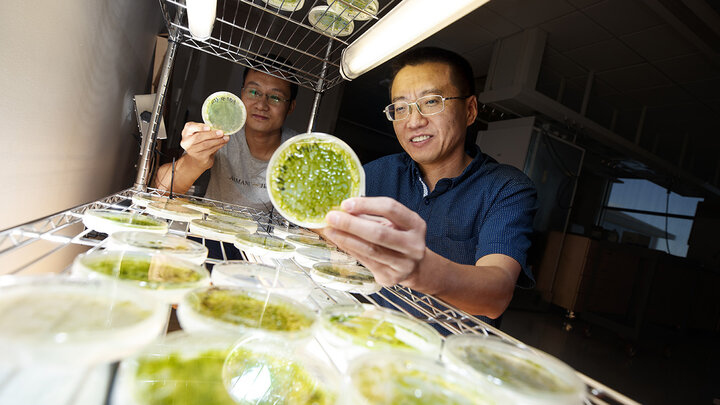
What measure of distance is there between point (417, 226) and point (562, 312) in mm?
6733

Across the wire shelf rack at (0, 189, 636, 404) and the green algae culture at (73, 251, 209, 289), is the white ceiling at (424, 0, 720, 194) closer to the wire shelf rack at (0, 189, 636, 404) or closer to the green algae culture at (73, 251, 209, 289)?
the wire shelf rack at (0, 189, 636, 404)

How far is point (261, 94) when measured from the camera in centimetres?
257

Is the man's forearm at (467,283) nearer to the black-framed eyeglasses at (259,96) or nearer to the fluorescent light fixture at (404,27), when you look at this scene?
the fluorescent light fixture at (404,27)

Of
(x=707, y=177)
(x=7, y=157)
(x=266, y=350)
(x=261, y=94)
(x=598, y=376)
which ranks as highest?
(x=707, y=177)

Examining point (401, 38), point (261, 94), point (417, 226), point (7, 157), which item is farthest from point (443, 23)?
point (261, 94)

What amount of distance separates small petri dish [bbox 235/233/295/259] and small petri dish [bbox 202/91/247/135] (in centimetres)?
80

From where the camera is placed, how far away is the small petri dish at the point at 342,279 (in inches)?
44.6

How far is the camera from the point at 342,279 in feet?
3.73

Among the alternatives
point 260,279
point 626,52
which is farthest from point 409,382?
point 626,52

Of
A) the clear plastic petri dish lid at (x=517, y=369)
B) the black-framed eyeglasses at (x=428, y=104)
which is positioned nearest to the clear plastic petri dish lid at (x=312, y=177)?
the clear plastic petri dish lid at (x=517, y=369)

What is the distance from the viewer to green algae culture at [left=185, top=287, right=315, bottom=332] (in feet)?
2.26

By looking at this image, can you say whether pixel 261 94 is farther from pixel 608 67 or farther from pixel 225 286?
pixel 608 67

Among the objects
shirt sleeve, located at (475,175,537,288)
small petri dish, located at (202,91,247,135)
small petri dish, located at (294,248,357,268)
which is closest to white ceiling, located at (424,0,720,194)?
shirt sleeve, located at (475,175,537,288)

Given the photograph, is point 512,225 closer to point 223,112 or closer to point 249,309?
point 249,309
